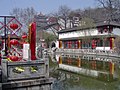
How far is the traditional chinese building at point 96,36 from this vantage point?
37719 millimetres

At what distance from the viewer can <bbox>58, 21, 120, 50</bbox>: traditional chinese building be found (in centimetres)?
3772

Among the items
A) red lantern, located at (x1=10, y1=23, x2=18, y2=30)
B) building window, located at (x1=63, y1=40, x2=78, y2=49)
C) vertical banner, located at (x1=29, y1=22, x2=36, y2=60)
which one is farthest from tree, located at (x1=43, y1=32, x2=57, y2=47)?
vertical banner, located at (x1=29, y1=22, x2=36, y2=60)

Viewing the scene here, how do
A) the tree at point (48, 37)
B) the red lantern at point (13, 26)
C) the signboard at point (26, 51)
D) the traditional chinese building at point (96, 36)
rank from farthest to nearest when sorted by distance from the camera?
the tree at point (48, 37) → the traditional chinese building at point (96, 36) → the red lantern at point (13, 26) → the signboard at point (26, 51)

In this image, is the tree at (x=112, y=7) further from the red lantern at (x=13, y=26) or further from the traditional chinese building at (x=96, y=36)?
the red lantern at (x=13, y=26)

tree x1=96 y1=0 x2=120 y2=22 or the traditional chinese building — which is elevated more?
tree x1=96 y1=0 x2=120 y2=22

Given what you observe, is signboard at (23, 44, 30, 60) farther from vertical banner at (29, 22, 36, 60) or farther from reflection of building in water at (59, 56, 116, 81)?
reflection of building in water at (59, 56, 116, 81)

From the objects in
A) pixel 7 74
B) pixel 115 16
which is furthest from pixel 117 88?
pixel 115 16

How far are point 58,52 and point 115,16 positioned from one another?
17.0 metres

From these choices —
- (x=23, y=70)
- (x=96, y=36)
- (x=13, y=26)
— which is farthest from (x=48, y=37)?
(x=23, y=70)

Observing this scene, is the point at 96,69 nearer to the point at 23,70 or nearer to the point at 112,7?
the point at 23,70

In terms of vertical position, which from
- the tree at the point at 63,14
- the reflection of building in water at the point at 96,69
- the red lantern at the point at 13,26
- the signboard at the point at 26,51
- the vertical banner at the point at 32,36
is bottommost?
the reflection of building in water at the point at 96,69

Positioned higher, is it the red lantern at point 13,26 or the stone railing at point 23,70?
the red lantern at point 13,26

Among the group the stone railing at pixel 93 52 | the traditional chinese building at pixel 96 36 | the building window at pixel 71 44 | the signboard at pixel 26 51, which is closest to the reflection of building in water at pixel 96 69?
the stone railing at pixel 93 52

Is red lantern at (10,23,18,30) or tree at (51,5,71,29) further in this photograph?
tree at (51,5,71,29)
